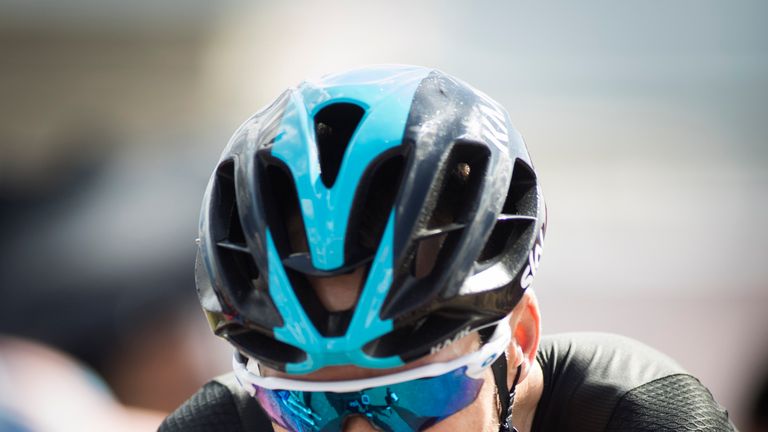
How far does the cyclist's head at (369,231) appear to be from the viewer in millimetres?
1715

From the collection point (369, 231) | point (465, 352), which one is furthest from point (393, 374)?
point (369, 231)

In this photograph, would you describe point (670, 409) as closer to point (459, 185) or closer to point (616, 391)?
point (616, 391)

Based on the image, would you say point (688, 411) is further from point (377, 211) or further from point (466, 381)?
point (377, 211)

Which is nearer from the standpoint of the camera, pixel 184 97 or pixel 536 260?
pixel 536 260

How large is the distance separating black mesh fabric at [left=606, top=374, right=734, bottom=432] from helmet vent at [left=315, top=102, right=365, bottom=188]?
3.50 feet

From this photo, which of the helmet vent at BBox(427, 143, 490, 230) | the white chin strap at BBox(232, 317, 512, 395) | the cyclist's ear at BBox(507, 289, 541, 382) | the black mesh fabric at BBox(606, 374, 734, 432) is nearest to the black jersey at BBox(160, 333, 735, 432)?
the black mesh fabric at BBox(606, 374, 734, 432)

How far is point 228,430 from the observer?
267cm

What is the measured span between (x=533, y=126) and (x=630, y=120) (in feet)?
4.46

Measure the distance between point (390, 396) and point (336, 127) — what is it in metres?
0.61

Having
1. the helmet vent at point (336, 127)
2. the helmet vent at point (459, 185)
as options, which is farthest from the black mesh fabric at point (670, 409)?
the helmet vent at point (336, 127)

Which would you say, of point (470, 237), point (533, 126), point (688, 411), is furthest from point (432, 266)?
point (533, 126)

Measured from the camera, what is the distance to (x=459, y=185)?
1.95 m

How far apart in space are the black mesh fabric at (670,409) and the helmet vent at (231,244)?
3.55ft

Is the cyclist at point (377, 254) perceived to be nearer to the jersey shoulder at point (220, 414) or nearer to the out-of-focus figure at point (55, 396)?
the jersey shoulder at point (220, 414)
